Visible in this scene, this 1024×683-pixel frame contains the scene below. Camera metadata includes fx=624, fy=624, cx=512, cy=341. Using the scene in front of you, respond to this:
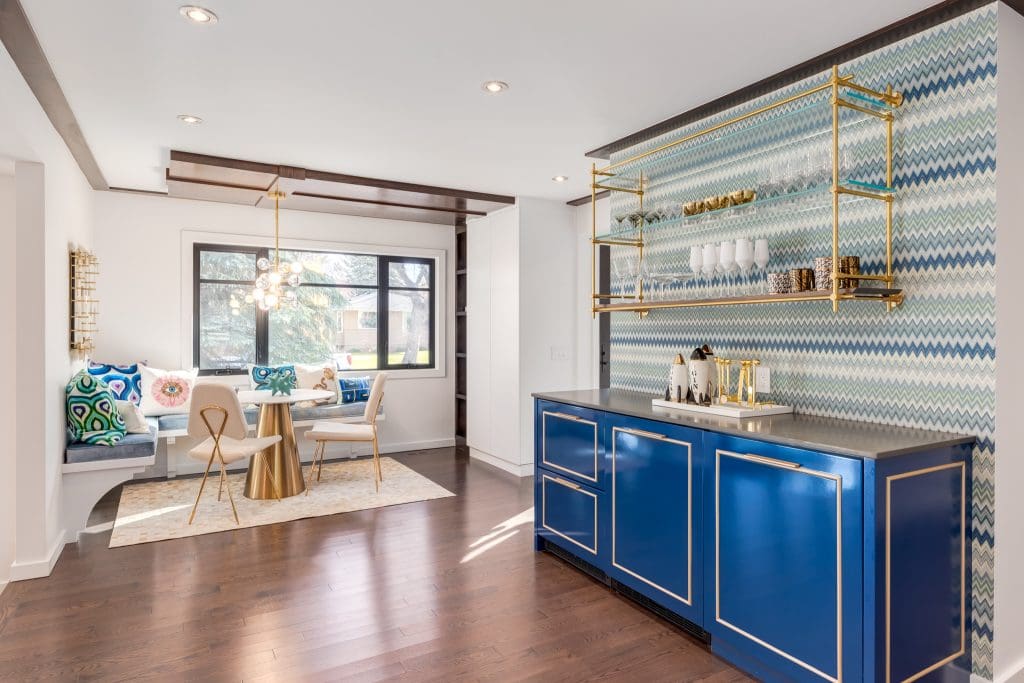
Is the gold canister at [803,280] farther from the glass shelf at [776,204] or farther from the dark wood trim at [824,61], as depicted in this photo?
the dark wood trim at [824,61]

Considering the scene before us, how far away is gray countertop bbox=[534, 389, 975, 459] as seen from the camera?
6.70 ft

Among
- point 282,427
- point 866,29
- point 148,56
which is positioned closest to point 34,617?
point 282,427

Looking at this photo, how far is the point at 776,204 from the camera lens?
2.86 meters

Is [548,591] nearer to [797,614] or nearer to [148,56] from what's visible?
[797,614]

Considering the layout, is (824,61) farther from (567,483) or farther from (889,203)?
(567,483)

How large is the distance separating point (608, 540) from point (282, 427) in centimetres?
285

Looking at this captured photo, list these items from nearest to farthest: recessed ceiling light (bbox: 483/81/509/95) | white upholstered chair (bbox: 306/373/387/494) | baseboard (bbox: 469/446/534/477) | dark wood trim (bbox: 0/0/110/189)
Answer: dark wood trim (bbox: 0/0/110/189)
recessed ceiling light (bbox: 483/81/509/95)
white upholstered chair (bbox: 306/373/387/494)
baseboard (bbox: 469/446/534/477)

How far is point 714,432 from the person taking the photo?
2.50m

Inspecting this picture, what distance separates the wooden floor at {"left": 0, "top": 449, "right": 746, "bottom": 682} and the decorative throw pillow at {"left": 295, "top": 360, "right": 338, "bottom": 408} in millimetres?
2030

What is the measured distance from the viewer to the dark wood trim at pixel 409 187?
15.7 feet

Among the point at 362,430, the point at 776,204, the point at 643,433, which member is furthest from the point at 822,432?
the point at 362,430

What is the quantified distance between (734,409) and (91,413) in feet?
12.8

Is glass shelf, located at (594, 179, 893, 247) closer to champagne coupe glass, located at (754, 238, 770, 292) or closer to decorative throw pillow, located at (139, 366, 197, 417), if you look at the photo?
champagne coupe glass, located at (754, 238, 770, 292)

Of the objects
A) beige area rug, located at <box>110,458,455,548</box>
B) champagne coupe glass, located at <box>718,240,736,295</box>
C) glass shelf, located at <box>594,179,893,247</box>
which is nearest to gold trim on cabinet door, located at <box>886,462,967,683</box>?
glass shelf, located at <box>594,179,893,247</box>
